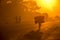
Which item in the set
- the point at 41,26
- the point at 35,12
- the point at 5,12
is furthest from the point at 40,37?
the point at 5,12

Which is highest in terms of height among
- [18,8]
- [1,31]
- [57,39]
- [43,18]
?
[18,8]

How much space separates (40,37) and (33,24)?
0.23m

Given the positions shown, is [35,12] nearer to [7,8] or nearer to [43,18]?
[43,18]

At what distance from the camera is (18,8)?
2.17 metres

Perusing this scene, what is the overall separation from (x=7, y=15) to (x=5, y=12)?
0.06 metres

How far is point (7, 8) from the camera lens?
2154 millimetres

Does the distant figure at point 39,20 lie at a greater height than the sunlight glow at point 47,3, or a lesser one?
lesser

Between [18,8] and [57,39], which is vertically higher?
[18,8]

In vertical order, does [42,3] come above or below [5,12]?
above

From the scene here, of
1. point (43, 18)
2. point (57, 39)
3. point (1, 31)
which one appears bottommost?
point (57, 39)

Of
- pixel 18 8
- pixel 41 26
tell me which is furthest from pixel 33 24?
pixel 18 8

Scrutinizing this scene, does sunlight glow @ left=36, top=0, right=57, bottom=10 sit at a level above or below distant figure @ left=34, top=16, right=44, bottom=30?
above

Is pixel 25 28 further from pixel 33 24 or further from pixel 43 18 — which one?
pixel 43 18

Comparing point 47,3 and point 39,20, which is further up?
point 47,3
